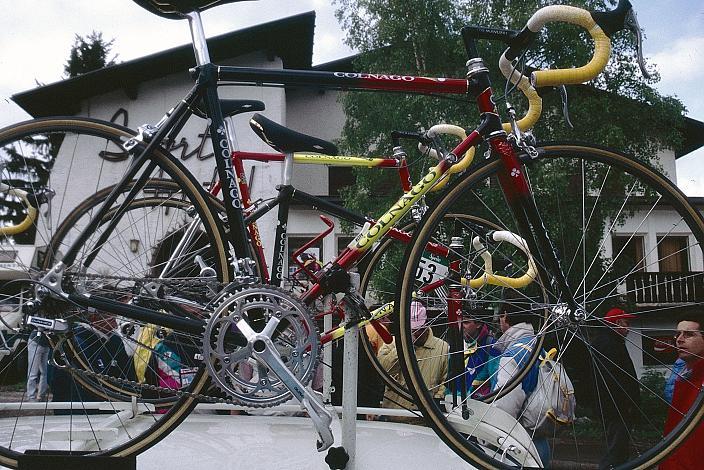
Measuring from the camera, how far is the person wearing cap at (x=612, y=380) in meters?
2.13

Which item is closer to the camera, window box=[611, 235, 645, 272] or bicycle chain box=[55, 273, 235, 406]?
bicycle chain box=[55, 273, 235, 406]

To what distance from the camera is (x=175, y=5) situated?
2.11 m

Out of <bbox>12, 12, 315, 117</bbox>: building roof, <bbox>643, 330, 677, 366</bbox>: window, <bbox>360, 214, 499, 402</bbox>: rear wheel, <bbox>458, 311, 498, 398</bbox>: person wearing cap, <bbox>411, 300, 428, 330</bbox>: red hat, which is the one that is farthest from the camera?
<bbox>12, 12, 315, 117</bbox>: building roof

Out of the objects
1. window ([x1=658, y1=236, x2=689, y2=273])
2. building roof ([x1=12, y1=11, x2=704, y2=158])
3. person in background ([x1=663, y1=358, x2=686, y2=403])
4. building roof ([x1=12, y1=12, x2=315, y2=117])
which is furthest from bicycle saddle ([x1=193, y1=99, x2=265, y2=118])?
building roof ([x1=12, y1=12, x2=315, y2=117])

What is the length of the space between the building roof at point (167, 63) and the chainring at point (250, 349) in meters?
10.4

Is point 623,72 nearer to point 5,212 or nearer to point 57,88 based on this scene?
point 57,88

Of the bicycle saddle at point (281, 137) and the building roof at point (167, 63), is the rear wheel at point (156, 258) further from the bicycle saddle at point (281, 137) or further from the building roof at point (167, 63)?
the building roof at point (167, 63)

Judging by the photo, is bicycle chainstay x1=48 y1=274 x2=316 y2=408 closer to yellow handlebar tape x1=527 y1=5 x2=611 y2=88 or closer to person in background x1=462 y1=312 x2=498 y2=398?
yellow handlebar tape x1=527 y1=5 x2=611 y2=88

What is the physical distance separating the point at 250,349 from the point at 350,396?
0.37m

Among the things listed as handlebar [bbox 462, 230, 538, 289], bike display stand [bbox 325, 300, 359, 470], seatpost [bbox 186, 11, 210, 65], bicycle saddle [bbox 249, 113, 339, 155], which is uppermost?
seatpost [bbox 186, 11, 210, 65]

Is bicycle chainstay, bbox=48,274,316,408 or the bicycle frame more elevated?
the bicycle frame

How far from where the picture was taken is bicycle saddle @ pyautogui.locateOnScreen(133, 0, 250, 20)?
2.10 metres

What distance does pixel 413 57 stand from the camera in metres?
11.9

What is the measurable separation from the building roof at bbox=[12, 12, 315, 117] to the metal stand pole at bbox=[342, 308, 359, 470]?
1064 cm
